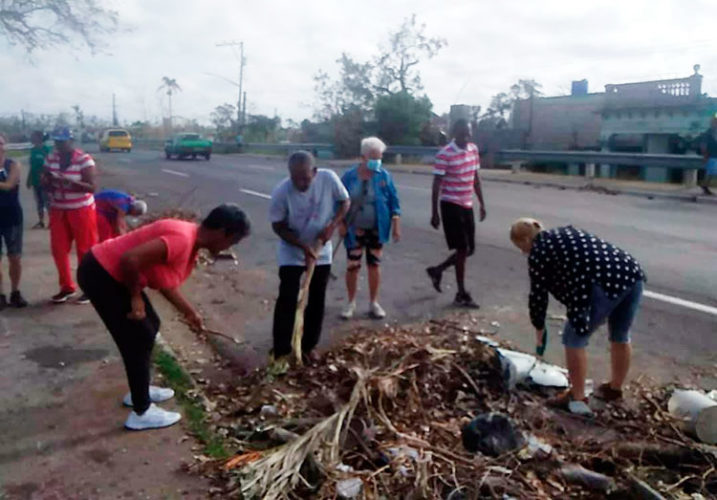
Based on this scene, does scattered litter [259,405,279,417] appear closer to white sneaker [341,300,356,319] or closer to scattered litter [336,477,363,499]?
scattered litter [336,477,363,499]

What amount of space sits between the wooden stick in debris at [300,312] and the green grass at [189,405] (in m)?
0.77

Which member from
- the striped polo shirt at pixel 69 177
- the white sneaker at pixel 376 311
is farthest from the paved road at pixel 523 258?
the striped polo shirt at pixel 69 177

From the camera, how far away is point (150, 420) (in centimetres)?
457

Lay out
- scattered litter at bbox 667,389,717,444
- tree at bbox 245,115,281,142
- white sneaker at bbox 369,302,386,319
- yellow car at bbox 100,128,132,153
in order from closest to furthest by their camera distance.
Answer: scattered litter at bbox 667,389,717,444, white sneaker at bbox 369,302,386,319, yellow car at bbox 100,128,132,153, tree at bbox 245,115,281,142

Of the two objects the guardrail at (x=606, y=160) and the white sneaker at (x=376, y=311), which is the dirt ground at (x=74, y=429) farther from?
the guardrail at (x=606, y=160)

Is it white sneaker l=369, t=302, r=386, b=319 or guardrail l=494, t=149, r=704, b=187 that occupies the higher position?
guardrail l=494, t=149, r=704, b=187

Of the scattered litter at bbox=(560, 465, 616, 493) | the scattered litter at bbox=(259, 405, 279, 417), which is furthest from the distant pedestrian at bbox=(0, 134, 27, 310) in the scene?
the scattered litter at bbox=(560, 465, 616, 493)

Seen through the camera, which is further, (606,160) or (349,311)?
(606,160)

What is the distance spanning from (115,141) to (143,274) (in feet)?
171

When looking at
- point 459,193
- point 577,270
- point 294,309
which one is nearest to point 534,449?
point 577,270

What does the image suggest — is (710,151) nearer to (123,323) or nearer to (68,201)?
(68,201)

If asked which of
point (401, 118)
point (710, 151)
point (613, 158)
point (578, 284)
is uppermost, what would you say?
point (401, 118)

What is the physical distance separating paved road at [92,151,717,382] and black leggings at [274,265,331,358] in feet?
3.79

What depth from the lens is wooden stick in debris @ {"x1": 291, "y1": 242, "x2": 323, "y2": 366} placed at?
5.43 meters
